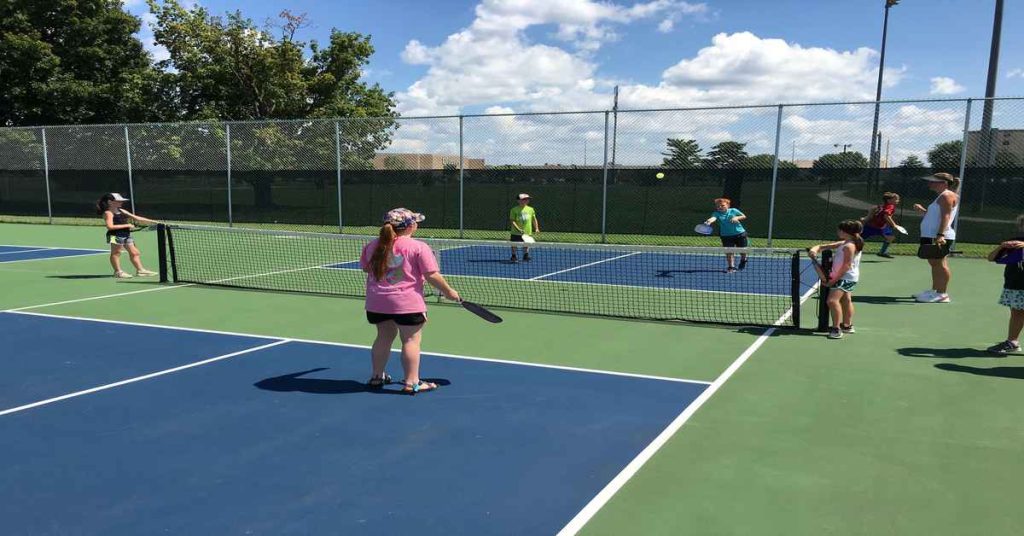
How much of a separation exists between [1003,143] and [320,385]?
16491mm

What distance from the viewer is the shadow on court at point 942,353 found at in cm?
714

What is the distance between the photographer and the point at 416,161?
2184cm

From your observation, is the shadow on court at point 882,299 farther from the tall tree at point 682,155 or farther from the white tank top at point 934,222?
the tall tree at point 682,155

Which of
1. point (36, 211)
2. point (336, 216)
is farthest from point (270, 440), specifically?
point (36, 211)

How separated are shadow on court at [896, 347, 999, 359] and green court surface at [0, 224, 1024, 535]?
4cm

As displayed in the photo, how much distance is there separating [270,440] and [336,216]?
1903 centimetres

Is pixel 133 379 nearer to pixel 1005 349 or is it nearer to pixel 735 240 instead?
pixel 1005 349

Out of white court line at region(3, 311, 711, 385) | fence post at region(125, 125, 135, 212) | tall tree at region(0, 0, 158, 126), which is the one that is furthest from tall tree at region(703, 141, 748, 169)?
tall tree at region(0, 0, 158, 126)

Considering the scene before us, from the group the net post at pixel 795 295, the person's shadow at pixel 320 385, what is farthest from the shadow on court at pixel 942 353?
the person's shadow at pixel 320 385

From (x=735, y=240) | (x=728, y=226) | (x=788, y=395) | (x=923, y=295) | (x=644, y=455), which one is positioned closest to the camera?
(x=644, y=455)

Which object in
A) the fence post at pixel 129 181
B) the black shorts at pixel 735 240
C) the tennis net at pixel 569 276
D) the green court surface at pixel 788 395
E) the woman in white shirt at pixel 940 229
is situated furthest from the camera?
the fence post at pixel 129 181

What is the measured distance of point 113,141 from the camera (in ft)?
80.6

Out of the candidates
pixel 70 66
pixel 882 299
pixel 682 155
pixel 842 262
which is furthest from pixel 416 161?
pixel 70 66

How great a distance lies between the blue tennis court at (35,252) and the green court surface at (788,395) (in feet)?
13.9
